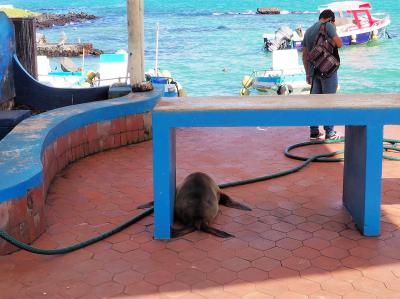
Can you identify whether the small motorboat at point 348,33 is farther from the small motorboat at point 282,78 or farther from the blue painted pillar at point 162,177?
the blue painted pillar at point 162,177

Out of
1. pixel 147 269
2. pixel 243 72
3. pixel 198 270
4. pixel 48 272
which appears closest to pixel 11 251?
pixel 48 272

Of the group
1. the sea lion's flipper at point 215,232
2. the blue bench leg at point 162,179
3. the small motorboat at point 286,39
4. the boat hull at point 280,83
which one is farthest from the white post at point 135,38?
the small motorboat at point 286,39

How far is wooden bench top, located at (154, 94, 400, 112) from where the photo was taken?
4.71 metres

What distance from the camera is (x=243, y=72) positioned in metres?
34.9

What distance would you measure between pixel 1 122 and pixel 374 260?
4.26 m

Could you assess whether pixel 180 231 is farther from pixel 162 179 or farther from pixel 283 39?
pixel 283 39

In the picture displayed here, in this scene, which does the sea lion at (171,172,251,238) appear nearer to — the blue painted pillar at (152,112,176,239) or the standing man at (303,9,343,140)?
the blue painted pillar at (152,112,176,239)

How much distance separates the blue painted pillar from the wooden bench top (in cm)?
17

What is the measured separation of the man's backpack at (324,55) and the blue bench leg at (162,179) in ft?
10.6

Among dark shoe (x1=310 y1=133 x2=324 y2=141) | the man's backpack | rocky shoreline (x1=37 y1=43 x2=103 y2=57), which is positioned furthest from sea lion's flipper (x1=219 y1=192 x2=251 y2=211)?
rocky shoreline (x1=37 y1=43 x2=103 y2=57)

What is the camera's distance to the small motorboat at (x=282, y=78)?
21125mm

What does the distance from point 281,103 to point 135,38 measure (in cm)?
383

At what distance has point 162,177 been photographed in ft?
15.7

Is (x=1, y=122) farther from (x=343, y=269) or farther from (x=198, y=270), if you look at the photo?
(x=343, y=269)
